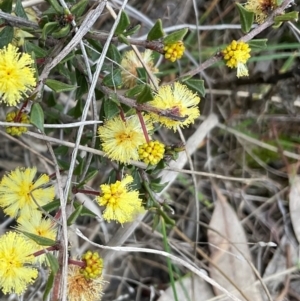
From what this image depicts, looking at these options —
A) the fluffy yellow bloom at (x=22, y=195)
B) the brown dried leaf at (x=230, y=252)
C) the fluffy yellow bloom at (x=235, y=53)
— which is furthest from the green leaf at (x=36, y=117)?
the brown dried leaf at (x=230, y=252)

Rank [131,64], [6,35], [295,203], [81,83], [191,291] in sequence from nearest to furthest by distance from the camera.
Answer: [6,35] → [81,83] → [131,64] → [191,291] → [295,203]

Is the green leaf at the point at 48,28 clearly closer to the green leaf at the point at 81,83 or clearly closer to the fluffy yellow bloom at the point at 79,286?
the green leaf at the point at 81,83

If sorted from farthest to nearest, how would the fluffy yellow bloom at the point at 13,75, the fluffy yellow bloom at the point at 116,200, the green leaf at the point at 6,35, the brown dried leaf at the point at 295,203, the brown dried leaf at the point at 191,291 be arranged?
the brown dried leaf at the point at 295,203 → the brown dried leaf at the point at 191,291 → the green leaf at the point at 6,35 → the fluffy yellow bloom at the point at 116,200 → the fluffy yellow bloom at the point at 13,75

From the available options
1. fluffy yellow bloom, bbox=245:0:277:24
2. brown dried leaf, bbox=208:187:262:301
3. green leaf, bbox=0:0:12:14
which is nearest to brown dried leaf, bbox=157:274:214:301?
brown dried leaf, bbox=208:187:262:301

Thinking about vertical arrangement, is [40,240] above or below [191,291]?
above

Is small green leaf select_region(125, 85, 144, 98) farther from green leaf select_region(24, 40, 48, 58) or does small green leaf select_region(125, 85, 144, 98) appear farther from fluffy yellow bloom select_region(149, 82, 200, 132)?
green leaf select_region(24, 40, 48, 58)

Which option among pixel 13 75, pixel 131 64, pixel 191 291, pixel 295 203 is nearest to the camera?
pixel 13 75

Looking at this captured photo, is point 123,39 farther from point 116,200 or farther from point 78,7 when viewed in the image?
point 116,200

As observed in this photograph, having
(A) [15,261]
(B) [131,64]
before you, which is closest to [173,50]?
(B) [131,64]
